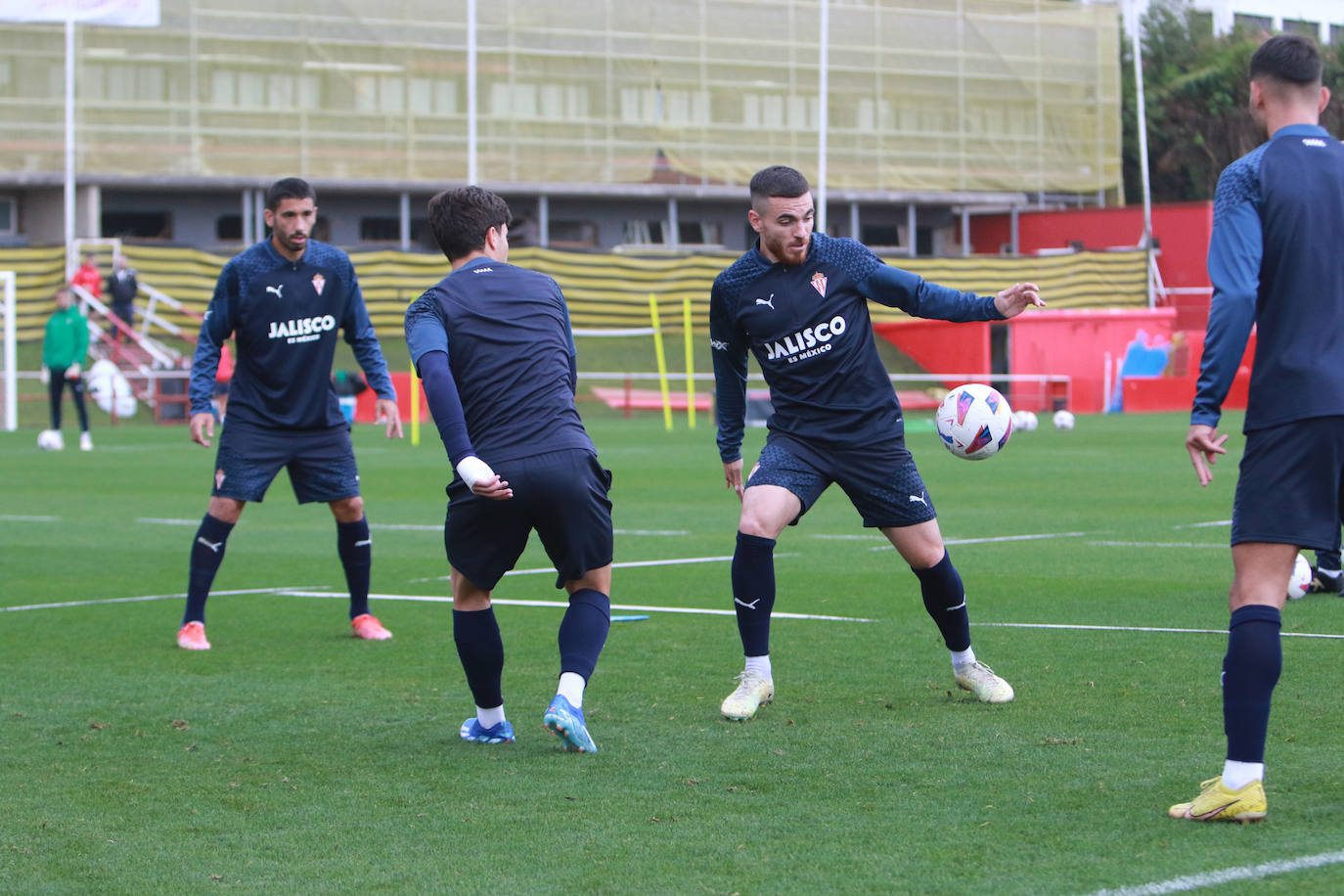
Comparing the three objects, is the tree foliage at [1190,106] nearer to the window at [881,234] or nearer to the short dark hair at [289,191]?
the window at [881,234]

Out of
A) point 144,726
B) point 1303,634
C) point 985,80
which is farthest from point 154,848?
point 985,80

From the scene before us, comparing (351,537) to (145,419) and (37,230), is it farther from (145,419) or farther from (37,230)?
(37,230)

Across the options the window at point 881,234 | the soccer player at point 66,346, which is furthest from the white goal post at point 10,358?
the window at point 881,234

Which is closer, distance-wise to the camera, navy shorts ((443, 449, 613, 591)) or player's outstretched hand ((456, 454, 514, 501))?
player's outstretched hand ((456, 454, 514, 501))

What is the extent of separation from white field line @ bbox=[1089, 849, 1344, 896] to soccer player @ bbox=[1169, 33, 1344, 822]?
0.32 metres

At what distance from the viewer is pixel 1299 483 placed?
4445mm

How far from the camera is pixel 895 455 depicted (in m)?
6.55

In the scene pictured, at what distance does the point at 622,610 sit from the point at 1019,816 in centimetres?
474

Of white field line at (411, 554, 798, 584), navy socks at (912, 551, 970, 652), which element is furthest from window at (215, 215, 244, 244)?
navy socks at (912, 551, 970, 652)

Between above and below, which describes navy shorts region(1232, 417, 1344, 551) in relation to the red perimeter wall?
below

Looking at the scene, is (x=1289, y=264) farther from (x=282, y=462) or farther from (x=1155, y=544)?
(x=1155, y=544)

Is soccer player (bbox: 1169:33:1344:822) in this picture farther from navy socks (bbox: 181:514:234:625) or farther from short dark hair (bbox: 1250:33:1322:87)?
navy socks (bbox: 181:514:234:625)

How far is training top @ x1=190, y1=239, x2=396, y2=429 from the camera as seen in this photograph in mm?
8531

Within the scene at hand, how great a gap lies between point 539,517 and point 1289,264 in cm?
233
